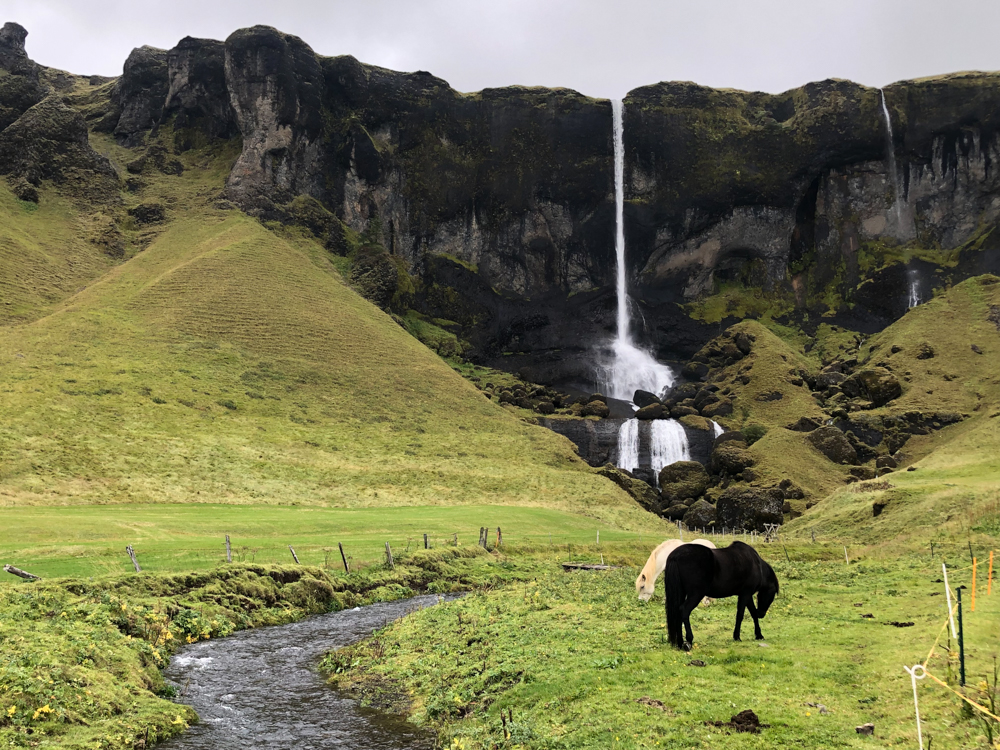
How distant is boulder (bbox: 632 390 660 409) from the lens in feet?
403

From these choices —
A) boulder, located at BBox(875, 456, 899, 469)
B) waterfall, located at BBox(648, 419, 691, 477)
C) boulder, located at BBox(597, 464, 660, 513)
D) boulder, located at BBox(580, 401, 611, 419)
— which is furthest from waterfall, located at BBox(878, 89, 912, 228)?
boulder, located at BBox(597, 464, 660, 513)

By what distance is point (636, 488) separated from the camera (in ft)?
290

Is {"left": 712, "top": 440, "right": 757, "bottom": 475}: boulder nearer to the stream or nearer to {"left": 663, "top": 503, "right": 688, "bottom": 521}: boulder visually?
{"left": 663, "top": 503, "right": 688, "bottom": 521}: boulder

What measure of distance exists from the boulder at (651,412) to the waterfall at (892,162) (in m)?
75.1

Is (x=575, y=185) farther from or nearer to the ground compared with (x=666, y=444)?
farther from the ground

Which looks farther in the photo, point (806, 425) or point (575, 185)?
point (575, 185)

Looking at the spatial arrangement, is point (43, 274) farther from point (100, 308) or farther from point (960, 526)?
point (960, 526)

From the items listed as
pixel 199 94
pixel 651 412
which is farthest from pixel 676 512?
pixel 199 94

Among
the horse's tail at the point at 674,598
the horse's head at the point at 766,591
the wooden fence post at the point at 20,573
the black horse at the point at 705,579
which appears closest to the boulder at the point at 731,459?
the horse's head at the point at 766,591

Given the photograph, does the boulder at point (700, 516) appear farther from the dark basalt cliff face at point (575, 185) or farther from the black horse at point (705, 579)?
the black horse at point (705, 579)

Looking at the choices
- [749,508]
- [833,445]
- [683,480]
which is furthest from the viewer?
[683,480]

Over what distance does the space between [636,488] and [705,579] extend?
241 feet

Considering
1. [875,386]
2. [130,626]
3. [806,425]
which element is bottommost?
[130,626]

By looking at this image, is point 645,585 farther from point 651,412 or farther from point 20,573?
point 651,412
